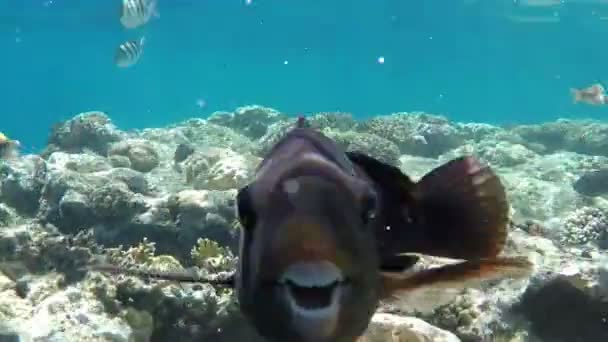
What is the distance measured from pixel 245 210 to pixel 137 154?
12252mm

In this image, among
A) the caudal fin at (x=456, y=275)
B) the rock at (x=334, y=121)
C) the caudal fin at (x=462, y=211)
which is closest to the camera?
the caudal fin at (x=456, y=275)

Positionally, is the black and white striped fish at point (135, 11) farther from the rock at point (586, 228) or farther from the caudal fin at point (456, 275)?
the caudal fin at point (456, 275)

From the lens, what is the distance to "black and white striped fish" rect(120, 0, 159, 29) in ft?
39.8

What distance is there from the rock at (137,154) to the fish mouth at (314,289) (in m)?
12.2

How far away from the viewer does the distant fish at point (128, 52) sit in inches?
524

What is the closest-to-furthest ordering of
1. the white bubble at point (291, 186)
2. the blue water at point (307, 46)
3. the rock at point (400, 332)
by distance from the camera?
the white bubble at point (291, 186) → the rock at point (400, 332) → the blue water at point (307, 46)

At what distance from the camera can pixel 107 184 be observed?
864 cm

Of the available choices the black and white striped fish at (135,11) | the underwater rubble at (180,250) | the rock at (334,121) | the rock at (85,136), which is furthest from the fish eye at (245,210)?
the rock at (334,121)

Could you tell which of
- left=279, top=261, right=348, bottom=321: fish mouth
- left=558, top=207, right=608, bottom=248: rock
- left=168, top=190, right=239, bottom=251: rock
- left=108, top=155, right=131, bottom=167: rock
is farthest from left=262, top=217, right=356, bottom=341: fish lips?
left=108, top=155, right=131, bottom=167: rock

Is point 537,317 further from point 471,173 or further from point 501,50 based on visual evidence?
point 501,50

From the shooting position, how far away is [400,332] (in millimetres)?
4453

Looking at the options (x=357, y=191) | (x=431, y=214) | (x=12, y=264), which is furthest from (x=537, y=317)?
(x=12, y=264)

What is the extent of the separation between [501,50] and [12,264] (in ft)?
299

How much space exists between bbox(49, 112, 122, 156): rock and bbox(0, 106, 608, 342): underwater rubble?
0.04 metres
